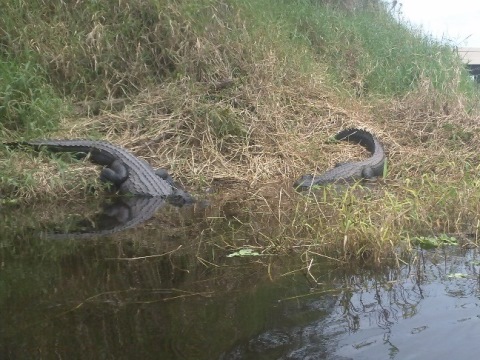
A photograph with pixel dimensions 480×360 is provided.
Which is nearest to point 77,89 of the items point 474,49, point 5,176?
point 5,176

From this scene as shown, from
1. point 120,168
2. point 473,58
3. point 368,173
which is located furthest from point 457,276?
point 473,58

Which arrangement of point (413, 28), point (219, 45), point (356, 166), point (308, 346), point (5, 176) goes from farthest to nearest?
point (413, 28), point (219, 45), point (356, 166), point (5, 176), point (308, 346)

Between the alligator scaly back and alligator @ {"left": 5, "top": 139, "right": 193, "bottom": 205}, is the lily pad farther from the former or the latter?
the alligator scaly back

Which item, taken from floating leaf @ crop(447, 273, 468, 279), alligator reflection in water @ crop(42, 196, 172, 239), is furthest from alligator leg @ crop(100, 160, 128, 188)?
floating leaf @ crop(447, 273, 468, 279)

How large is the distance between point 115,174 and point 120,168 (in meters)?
0.09

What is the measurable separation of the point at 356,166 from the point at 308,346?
4557 mm

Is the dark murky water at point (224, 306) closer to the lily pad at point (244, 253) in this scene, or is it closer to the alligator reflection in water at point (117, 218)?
the lily pad at point (244, 253)

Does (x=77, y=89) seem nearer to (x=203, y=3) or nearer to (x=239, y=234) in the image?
(x=203, y=3)

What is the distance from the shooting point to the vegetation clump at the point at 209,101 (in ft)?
20.4

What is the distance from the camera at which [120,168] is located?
18.9 feet

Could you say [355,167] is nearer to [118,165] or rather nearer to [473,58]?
[118,165]

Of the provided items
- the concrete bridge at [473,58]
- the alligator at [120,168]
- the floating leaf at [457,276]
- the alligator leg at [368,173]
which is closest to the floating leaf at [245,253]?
the floating leaf at [457,276]

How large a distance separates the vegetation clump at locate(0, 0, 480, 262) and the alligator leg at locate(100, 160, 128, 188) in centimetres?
26

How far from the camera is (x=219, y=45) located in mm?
7844
